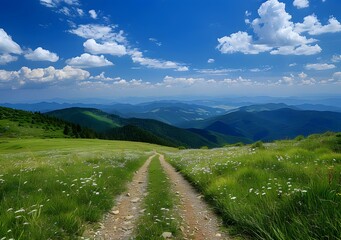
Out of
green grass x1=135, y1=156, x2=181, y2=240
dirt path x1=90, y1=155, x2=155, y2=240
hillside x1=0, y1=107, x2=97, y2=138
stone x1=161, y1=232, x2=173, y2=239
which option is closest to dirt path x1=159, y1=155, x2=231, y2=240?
green grass x1=135, y1=156, x2=181, y2=240

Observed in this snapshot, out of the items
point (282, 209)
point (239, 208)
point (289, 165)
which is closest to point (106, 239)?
point (239, 208)

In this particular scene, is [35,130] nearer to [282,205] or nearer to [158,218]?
[158,218]

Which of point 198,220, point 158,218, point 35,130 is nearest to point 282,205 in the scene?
point 198,220

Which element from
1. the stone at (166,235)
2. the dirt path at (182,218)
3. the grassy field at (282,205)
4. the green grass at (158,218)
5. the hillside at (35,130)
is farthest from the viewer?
the hillside at (35,130)

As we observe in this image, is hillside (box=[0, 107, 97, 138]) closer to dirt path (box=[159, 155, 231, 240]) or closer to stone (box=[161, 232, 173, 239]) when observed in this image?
dirt path (box=[159, 155, 231, 240])

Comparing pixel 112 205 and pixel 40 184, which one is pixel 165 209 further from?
pixel 40 184

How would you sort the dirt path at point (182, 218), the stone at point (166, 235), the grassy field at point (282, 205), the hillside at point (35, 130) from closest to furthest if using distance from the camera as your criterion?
the grassy field at point (282, 205) → the stone at point (166, 235) → the dirt path at point (182, 218) → the hillside at point (35, 130)

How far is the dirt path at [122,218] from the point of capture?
7202mm

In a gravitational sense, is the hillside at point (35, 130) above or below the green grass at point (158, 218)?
below

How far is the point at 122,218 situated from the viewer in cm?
876

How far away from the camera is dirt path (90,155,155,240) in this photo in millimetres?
7202

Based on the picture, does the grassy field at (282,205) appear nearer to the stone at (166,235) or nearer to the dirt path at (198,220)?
the dirt path at (198,220)

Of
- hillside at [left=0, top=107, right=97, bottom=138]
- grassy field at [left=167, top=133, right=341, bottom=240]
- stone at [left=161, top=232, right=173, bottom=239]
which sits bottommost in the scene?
hillside at [left=0, top=107, right=97, bottom=138]

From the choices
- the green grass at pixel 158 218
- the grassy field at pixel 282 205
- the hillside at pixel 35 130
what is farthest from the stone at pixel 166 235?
the hillside at pixel 35 130
